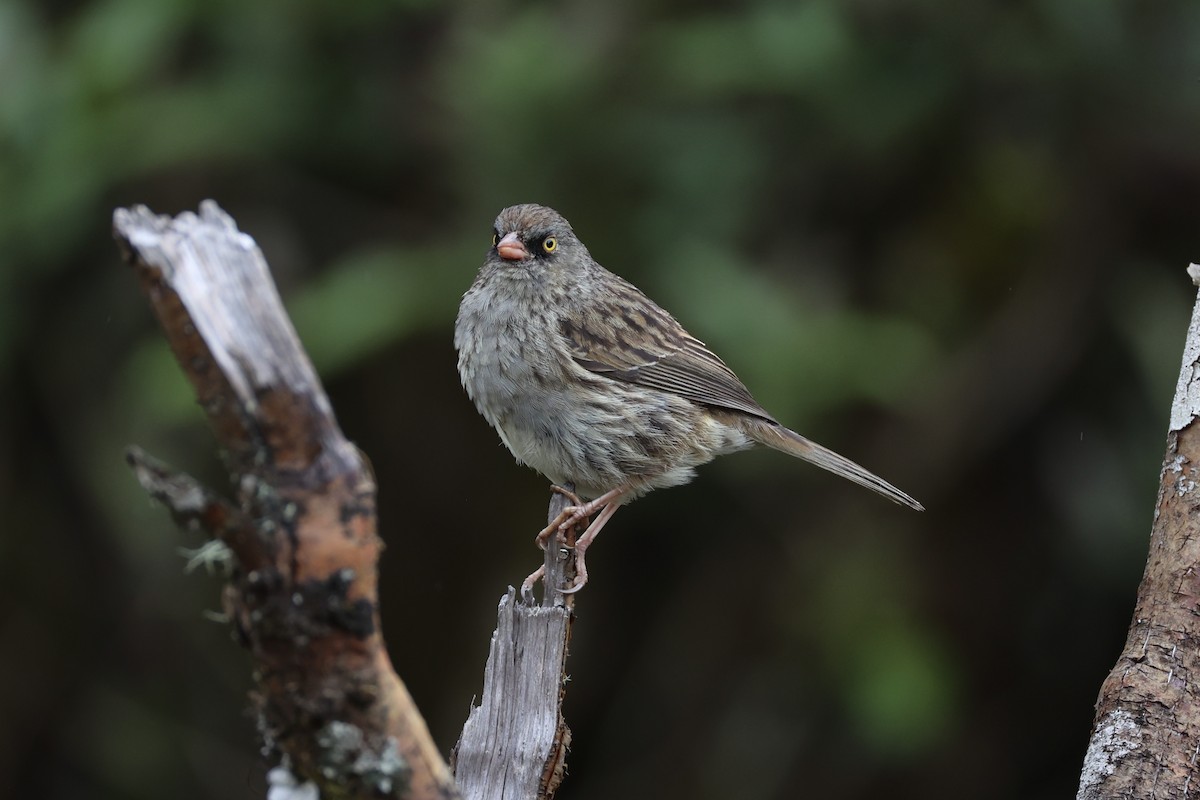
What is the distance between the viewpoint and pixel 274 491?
6.16 ft

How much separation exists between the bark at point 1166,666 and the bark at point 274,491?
5.51ft

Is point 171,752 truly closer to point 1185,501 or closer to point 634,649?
point 634,649

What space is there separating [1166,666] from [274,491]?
198 cm

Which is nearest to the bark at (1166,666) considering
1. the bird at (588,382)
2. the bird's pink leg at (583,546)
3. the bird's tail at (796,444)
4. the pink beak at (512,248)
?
the bird's pink leg at (583,546)

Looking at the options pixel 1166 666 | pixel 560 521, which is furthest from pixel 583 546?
pixel 1166 666

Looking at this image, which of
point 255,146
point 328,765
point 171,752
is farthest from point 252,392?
point 171,752

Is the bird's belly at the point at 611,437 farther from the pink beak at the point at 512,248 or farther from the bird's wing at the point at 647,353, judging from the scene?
the pink beak at the point at 512,248

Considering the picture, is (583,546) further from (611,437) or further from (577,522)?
(611,437)

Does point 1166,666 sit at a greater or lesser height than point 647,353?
lesser

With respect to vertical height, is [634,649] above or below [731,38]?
below

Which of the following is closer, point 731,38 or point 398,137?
point 731,38

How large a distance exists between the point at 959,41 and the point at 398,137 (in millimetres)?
2452

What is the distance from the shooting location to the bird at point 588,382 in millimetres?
4270

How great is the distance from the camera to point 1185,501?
2877mm
